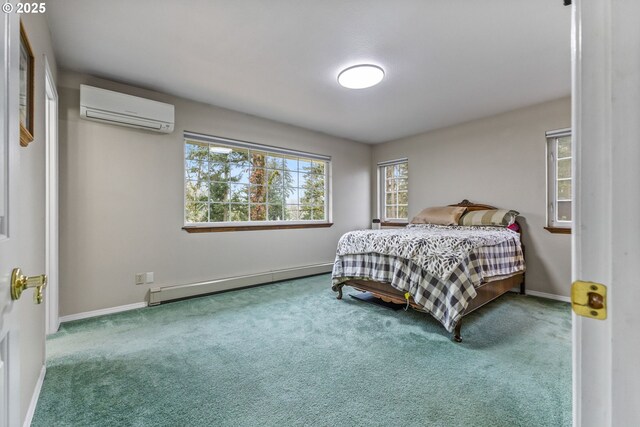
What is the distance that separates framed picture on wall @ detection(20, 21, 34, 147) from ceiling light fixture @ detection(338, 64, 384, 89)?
83.1 inches

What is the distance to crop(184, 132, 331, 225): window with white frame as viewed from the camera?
353cm

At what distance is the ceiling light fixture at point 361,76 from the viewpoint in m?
2.56

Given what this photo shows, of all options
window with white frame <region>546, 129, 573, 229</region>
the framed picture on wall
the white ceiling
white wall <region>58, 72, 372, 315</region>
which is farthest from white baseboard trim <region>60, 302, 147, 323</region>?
window with white frame <region>546, 129, 573, 229</region>

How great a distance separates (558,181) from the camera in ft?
11.1

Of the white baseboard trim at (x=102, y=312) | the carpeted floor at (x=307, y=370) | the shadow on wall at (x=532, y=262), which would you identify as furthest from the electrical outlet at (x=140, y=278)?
the shadow on wall at (x=532, y=262)

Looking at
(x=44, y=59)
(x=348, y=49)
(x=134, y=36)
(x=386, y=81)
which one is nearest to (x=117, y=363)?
(x=44, y=59)

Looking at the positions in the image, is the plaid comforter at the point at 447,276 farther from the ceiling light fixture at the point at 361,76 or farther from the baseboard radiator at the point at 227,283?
the ceiling light fixture at the point at 361,76

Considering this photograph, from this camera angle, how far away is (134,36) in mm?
2180

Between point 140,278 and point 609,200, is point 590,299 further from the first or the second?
point 140,278

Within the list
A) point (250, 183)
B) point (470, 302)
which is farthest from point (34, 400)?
point (250, 183)

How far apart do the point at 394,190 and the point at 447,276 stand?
3101 mm

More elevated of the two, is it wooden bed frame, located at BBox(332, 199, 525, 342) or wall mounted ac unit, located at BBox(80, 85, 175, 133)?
wall mounted ac unit, located at BBox(80, 85, 175, 133)

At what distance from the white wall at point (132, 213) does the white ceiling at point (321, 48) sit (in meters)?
0.36

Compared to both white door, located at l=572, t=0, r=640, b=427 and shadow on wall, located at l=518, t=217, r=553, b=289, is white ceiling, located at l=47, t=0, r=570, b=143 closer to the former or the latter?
shadow on wall, located at l=518, t=217, r=553, b=289
